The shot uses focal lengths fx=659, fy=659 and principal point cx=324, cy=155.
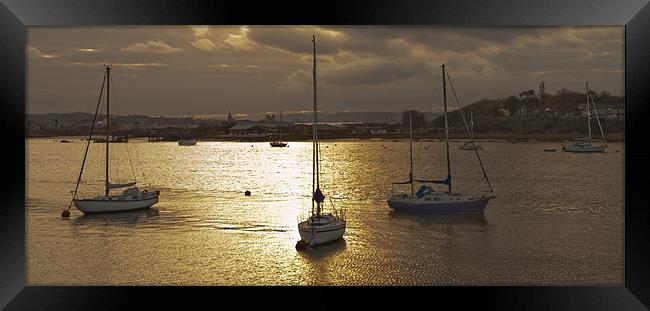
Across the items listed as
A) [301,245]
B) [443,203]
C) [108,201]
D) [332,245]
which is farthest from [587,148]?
[301,245]

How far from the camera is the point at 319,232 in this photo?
30.6 feet

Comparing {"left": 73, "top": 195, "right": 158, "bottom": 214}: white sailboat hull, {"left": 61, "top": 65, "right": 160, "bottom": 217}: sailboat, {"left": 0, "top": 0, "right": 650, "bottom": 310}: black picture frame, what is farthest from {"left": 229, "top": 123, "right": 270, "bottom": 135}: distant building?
{"left": 0, "top": 0, "right": 650, "bottom": 310}: black picture frame

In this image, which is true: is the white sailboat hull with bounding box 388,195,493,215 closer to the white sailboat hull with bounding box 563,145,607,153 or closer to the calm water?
the calm water

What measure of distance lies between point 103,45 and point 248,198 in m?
6.00

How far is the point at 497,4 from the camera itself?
4.23 metres

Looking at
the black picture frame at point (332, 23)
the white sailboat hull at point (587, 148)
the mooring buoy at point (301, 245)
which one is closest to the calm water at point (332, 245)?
the mooring buoy at point (301, 245)

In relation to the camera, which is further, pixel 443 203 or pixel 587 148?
pixel 587 148

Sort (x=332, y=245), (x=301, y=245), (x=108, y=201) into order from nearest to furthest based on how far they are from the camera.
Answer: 1. (x=301, y=245)
2. (x=332, y=245)
3. (x=108, y=201)

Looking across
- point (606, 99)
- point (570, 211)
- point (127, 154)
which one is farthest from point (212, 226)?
point (127, 154)

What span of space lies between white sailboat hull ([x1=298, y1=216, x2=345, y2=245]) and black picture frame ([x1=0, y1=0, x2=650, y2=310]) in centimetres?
486

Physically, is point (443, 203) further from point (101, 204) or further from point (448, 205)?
point (101, 204)

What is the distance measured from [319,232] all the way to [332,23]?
17.8ft

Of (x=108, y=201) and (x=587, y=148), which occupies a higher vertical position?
(x=587, y=148)

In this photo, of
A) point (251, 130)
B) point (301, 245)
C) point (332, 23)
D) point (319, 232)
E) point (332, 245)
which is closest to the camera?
point (332, 23)
